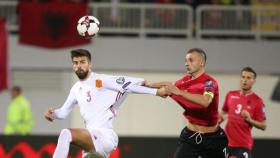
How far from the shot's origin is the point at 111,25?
18.1m

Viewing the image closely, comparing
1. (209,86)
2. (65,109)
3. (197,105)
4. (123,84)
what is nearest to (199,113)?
(197,105)

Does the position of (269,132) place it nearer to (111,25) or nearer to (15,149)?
(111,25)

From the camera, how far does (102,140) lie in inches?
351

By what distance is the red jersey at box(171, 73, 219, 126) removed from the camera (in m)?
8.95

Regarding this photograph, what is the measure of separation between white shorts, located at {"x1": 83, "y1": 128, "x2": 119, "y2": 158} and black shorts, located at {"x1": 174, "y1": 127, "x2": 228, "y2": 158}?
2.57 ft

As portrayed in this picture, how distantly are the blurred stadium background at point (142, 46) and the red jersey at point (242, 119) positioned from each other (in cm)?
742

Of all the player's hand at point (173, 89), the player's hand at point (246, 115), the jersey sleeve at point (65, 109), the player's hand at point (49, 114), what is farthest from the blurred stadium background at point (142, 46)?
the player's hand at point (173, 89)

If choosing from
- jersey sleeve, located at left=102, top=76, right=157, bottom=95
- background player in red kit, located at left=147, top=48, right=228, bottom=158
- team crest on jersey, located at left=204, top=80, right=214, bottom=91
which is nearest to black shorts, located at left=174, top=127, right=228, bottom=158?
background player in red kit, located at left=147, top=48, right=228, bottom=158

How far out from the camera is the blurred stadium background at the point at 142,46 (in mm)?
17906

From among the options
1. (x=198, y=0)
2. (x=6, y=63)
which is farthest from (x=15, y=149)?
(x=198, y=0)

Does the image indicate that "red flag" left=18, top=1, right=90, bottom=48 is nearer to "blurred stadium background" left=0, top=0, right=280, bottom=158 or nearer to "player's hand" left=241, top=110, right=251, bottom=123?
"blurred stadium background" left=0, top=0, right=280, bottom=158

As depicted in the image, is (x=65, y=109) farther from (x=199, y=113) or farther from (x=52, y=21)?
(x=52, y=21)

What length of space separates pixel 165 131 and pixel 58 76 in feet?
8.55

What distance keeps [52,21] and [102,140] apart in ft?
30.2
